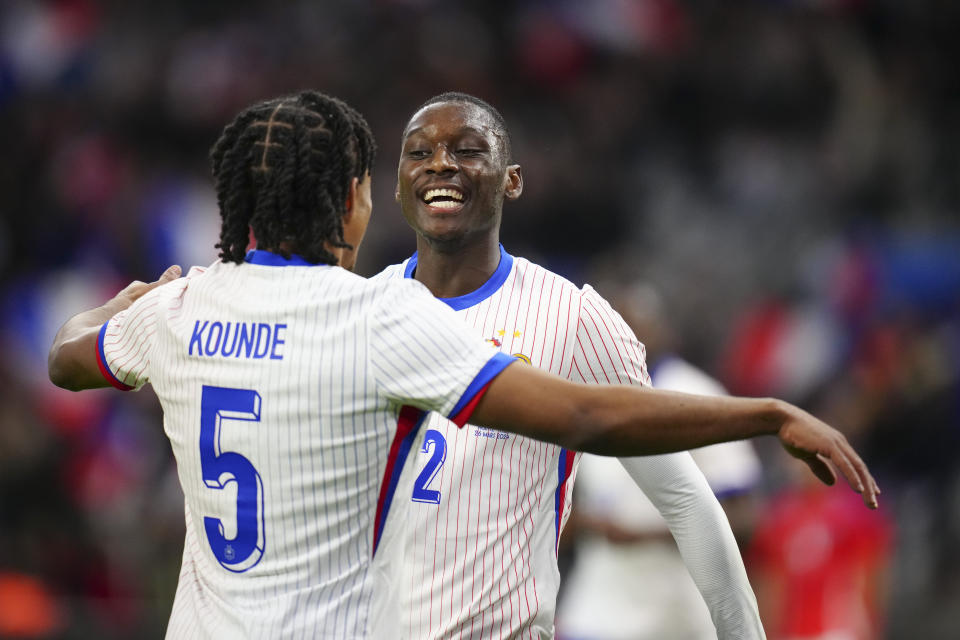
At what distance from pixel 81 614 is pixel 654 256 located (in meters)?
4.95

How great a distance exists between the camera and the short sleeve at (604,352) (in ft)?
11.5

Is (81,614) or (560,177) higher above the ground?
(560,177)

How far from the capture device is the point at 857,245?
9.28 metres

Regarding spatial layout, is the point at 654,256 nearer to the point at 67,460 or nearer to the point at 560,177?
the point at 560,177

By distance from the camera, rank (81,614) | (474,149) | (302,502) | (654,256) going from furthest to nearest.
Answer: (654,256)
(81,614)
(474,149)
(302,502)

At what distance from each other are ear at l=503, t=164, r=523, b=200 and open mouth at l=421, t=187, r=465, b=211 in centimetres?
22

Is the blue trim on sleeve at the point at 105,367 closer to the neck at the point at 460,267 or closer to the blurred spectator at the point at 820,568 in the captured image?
the neck at the point at 460,267

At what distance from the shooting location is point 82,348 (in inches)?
122

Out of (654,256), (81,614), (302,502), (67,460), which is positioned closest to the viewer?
(302,502)

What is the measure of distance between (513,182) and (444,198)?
33 centimetres

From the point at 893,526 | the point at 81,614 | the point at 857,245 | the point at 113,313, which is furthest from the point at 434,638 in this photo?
Result: the point at 857,245

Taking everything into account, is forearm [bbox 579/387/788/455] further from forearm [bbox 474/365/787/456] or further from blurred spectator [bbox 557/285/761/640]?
blurred spectator [bbox 557/285/761/640]

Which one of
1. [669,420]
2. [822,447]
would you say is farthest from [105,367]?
[822,447]

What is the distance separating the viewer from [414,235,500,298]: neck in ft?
12.4
